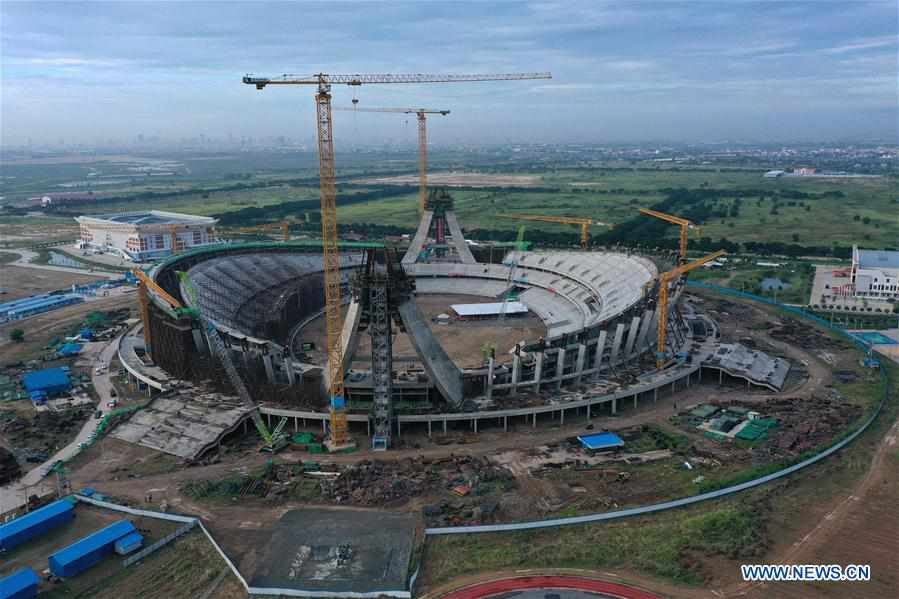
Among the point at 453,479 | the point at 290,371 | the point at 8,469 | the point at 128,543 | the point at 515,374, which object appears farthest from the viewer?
the point at 290,371

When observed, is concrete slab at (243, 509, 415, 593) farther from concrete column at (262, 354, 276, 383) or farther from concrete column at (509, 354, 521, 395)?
concrete column at (262, 354, 276, 383)

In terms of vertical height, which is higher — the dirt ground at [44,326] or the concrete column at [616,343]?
the concrete column at [616,343]

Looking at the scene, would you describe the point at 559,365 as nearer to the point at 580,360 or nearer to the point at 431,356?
the point at 580,360

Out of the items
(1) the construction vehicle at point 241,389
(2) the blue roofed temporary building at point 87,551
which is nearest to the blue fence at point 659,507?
(1) the construction vehicle at point 241,389

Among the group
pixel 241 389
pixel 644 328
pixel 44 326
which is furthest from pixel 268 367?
pixel 44 326

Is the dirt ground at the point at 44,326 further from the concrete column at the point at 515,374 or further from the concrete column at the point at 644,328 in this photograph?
the concrete column at the point at 644,328

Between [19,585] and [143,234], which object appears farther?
[143,234]
